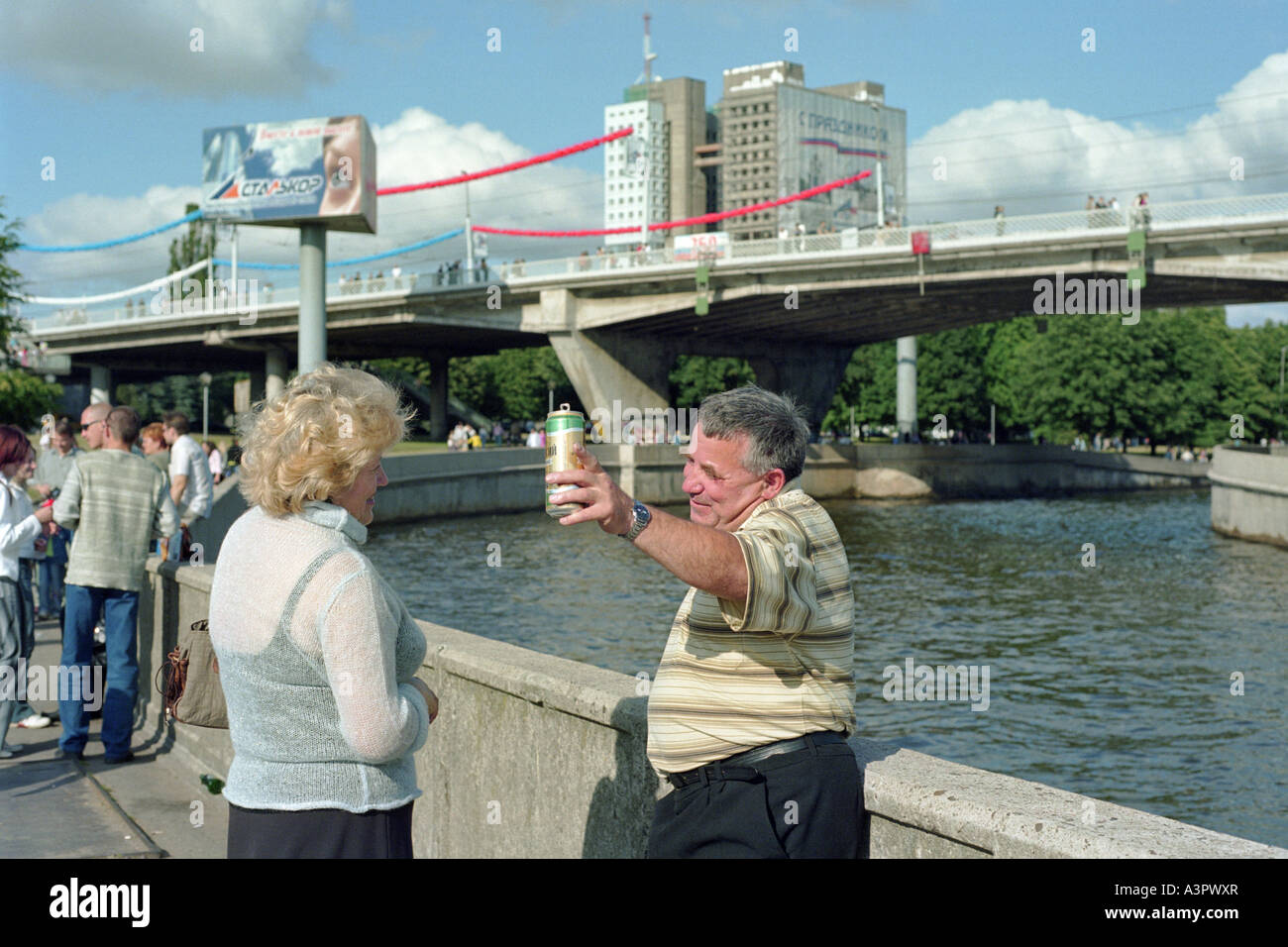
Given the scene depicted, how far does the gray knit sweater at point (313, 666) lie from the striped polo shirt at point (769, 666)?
1.84 ft

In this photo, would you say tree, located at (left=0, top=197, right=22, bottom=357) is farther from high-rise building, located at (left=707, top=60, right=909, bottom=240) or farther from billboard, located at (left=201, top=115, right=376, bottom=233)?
high-rise building, located at (left=707, top=60, right=909, bottom=240)

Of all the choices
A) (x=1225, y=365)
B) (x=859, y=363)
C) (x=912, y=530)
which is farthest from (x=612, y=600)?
(x=1225, y=365)

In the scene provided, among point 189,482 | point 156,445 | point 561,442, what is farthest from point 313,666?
point 156,445

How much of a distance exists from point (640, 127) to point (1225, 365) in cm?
10329

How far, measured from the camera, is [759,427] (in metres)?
2.91

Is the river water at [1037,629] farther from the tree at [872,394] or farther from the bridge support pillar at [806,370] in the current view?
the tree at [872,394]

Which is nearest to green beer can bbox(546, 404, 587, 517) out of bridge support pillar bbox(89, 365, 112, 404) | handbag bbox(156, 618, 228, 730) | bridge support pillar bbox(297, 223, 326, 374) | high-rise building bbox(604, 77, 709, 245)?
handbag bbox(156, 618, 228, 730)

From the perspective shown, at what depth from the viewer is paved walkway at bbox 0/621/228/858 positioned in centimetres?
539

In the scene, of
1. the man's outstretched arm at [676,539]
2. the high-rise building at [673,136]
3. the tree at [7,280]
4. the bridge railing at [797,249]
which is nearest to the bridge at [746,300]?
the bridge railing at [797,249]

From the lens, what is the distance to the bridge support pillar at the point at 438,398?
74.6m

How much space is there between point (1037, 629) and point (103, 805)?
52.7 ft
